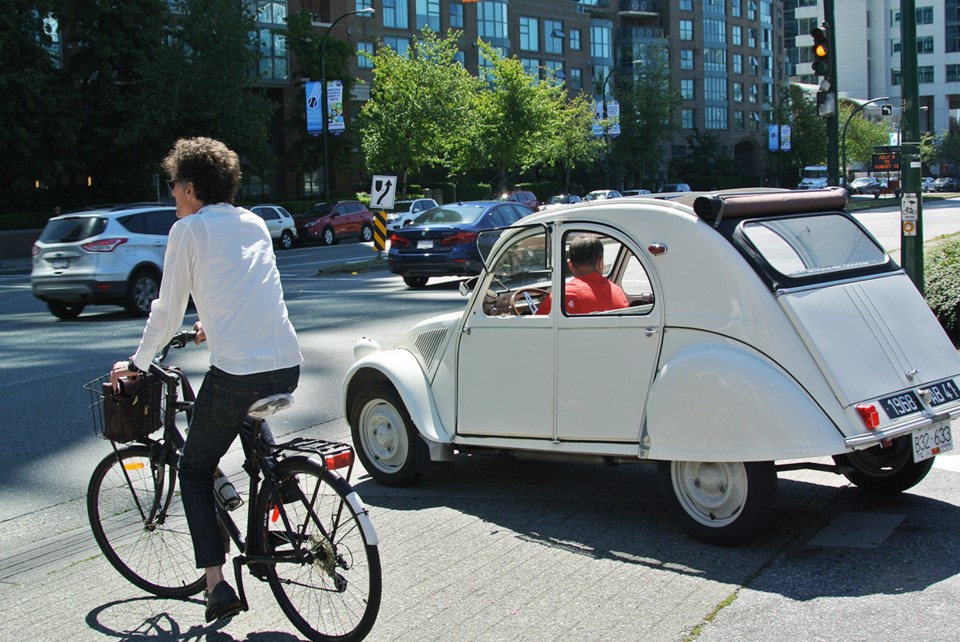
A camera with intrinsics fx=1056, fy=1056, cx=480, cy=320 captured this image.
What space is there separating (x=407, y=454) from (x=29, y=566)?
2.16 meters

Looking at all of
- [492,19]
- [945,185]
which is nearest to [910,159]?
[492,19]

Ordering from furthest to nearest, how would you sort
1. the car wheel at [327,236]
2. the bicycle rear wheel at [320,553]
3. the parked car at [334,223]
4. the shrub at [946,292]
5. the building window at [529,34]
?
the building window at [529,34], the car wheel at [327,236], the parked car at [334,223], the shrub at [946,292], the bicycle rear wheel at [320,553]

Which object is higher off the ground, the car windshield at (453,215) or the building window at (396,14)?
the building window at (396,14)

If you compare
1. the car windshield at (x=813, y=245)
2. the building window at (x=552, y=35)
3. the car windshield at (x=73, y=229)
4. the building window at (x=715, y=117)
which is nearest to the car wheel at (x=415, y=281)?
the car windshield at (x=73, y=229)

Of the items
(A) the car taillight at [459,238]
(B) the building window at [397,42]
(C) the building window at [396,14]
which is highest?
(C) the building window at [396,14]

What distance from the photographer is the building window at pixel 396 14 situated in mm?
71688

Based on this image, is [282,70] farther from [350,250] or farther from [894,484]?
[894,484]

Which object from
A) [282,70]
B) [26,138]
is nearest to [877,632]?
[26,138]

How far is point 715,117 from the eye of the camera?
10750 cm

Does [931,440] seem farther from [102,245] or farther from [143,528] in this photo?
[102,245]

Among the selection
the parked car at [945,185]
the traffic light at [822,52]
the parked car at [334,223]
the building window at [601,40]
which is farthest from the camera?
the parked car at [945,185]

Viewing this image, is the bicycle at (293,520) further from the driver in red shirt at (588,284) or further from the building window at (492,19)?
the building window at (492,19)

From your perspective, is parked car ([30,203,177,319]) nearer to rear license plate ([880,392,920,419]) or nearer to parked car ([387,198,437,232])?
rear license plate ([880,392,920,419])

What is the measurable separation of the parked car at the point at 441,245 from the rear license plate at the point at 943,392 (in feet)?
48.0
